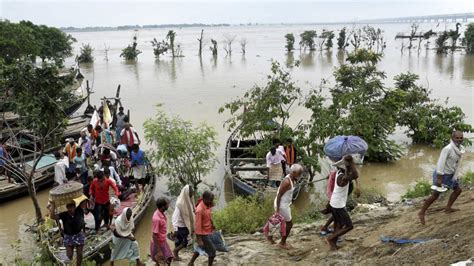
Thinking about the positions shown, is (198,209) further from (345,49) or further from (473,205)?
(345,49)

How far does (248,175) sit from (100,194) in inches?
192

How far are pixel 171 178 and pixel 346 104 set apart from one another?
5.07 meters

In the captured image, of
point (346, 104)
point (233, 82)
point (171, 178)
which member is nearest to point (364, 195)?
point (346, 104)

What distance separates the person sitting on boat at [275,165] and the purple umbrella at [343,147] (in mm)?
3134

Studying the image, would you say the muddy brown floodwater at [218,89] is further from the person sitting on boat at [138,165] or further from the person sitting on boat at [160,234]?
the person sitting on boat at [160,234]

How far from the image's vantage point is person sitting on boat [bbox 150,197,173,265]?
562 cm

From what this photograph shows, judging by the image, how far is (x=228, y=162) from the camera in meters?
11.6

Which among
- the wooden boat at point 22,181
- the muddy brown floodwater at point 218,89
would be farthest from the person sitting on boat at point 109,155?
the wooden boat at point 22,181

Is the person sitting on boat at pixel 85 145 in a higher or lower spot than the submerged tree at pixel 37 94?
lower

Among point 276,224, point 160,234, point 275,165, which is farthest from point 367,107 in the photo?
point 160,234

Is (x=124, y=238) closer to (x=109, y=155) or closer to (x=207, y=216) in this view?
(x=207, y=216)

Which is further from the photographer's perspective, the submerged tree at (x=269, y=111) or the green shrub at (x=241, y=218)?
the submerged tree at (x=269, y=111)

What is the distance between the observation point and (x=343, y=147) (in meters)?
6.36

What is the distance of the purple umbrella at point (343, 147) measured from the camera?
6324 millimetres
